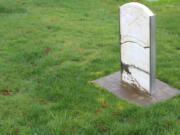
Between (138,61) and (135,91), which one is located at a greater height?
(138,61)

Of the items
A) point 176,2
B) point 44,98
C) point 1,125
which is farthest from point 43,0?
point 1,125

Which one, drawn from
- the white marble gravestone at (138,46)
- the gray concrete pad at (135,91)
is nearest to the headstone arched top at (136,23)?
the white marble gravestone at (138,46)

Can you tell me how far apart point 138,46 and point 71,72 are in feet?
4.59

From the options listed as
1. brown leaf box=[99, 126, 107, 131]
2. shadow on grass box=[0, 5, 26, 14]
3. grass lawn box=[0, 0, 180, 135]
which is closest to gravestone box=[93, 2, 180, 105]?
grass lawn box=[0, 0, 180, 135]

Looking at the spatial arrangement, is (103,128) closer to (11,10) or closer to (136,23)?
(136,23)

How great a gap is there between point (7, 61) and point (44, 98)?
5.77ft

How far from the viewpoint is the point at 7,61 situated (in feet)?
17.5

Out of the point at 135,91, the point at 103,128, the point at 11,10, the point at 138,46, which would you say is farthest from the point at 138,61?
the point at 11,10

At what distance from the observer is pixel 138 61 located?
154 inches

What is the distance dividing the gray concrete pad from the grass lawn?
14 cm

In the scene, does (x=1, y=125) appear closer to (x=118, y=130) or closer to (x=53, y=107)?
(x=53, y=107)

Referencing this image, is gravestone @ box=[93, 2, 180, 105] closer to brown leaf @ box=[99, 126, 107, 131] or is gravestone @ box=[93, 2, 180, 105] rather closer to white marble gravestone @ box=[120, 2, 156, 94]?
white marble gravestone @ box=[120, 2, 156, 94]

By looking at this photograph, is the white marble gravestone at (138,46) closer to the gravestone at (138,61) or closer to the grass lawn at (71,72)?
the gravestone at (138,61)

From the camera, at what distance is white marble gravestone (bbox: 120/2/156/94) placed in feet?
11.8
